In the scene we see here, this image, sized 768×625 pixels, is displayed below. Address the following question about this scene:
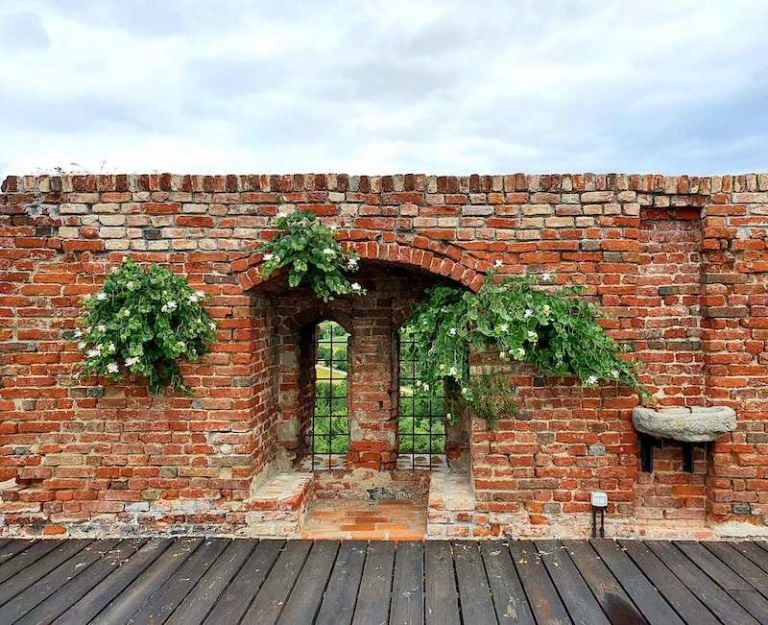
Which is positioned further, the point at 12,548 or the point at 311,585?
the point at 12,548

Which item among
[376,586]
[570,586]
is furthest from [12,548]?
[570,586]

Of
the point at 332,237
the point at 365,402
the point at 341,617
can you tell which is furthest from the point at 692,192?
the point at 341,617

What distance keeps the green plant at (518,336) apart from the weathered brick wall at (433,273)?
18 cm

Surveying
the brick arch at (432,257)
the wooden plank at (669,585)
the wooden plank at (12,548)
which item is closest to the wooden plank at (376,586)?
the wooden plank at (669,585)

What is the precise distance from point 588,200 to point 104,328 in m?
3.80

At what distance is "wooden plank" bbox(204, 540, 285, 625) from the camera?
121 inches

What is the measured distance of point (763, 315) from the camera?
407cm

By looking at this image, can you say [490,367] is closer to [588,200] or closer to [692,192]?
[588,200]

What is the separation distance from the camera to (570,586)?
3.38m

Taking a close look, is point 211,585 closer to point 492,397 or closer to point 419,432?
point 492,397

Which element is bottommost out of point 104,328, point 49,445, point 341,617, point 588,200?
point 341,617

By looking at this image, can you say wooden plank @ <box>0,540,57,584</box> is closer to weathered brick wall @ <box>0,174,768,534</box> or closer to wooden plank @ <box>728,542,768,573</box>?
weathered brick wall @ <box>0,174,768,534</box>

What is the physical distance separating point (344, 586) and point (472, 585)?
0.83m

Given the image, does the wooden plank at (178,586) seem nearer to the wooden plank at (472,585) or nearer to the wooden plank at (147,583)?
the wooden plank at (147,583)
